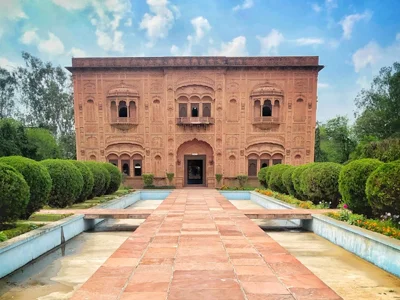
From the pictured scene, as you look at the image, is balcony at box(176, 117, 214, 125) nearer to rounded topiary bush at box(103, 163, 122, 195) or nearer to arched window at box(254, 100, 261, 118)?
arched window at box(254, 100, 261, 118)

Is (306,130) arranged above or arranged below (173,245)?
above

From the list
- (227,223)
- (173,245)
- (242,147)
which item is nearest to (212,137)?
(242,147)

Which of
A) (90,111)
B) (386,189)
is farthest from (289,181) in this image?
(90,111)

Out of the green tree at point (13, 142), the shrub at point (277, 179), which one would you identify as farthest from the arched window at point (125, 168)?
the shrub at point (277, 179)

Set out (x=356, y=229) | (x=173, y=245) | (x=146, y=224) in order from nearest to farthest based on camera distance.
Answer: (x=173, y=245), (x=356, y=229), (x=146, y=224)

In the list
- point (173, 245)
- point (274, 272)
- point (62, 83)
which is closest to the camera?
point (274, 272)

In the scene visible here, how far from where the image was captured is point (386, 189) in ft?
20.6

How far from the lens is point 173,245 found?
4973 millimetres

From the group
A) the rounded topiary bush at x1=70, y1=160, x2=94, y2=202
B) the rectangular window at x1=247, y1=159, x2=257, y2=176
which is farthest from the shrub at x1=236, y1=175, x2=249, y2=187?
the rounded topiary bush at x1=70, y1=160, x2=94, y2=202

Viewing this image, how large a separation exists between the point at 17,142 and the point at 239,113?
17.2m

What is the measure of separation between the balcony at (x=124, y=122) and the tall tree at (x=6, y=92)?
51.1 feet

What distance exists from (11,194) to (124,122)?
1560 centimetres

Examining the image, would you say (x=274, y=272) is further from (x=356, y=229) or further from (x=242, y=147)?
(x=242, y=147)

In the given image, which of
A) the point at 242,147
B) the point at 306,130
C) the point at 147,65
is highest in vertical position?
the point at 147,65
